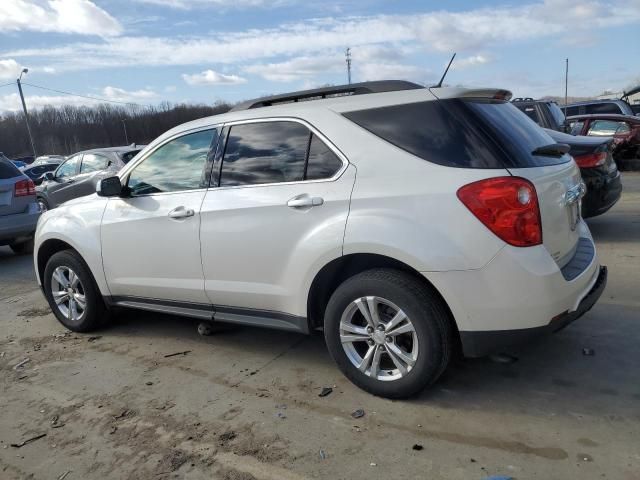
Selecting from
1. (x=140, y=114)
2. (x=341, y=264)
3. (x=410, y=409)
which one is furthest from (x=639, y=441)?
(x=140, y=114)

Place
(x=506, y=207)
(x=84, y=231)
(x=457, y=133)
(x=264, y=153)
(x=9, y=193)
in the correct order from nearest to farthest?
(x=506, y=207) → (x=457, y=133) → (x=264, y=153) → (x=84, y=231) → (x=9, y=193)

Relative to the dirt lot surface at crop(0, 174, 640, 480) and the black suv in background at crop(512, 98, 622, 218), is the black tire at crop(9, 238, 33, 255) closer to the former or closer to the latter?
the dirt lot surface at crop(0, 174, 640, 480)

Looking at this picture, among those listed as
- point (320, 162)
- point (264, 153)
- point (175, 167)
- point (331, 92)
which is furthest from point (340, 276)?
point (175, 167)

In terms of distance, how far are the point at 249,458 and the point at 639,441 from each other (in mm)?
1944

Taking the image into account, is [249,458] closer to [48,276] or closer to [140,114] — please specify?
[48,276]

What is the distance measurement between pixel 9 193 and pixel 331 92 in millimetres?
7360

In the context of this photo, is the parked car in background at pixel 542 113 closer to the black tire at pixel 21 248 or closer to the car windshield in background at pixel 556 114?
the car windshield in background at pixel 556 114

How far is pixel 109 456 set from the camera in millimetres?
2959

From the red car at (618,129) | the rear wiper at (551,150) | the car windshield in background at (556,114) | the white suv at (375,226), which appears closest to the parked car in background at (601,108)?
the red car at (618,129)

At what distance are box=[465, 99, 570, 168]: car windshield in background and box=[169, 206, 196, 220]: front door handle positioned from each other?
2017 mm

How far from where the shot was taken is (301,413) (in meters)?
3.22

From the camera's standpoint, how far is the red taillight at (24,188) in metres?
9.05

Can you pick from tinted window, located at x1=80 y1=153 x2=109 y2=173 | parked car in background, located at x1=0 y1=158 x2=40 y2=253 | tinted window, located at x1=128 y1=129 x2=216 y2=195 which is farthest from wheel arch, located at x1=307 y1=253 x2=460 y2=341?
tinted window, located at x1=80 y1=153 x2=109 y2=173

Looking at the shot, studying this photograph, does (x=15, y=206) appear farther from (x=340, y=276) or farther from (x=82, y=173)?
(x=340, y=276)
